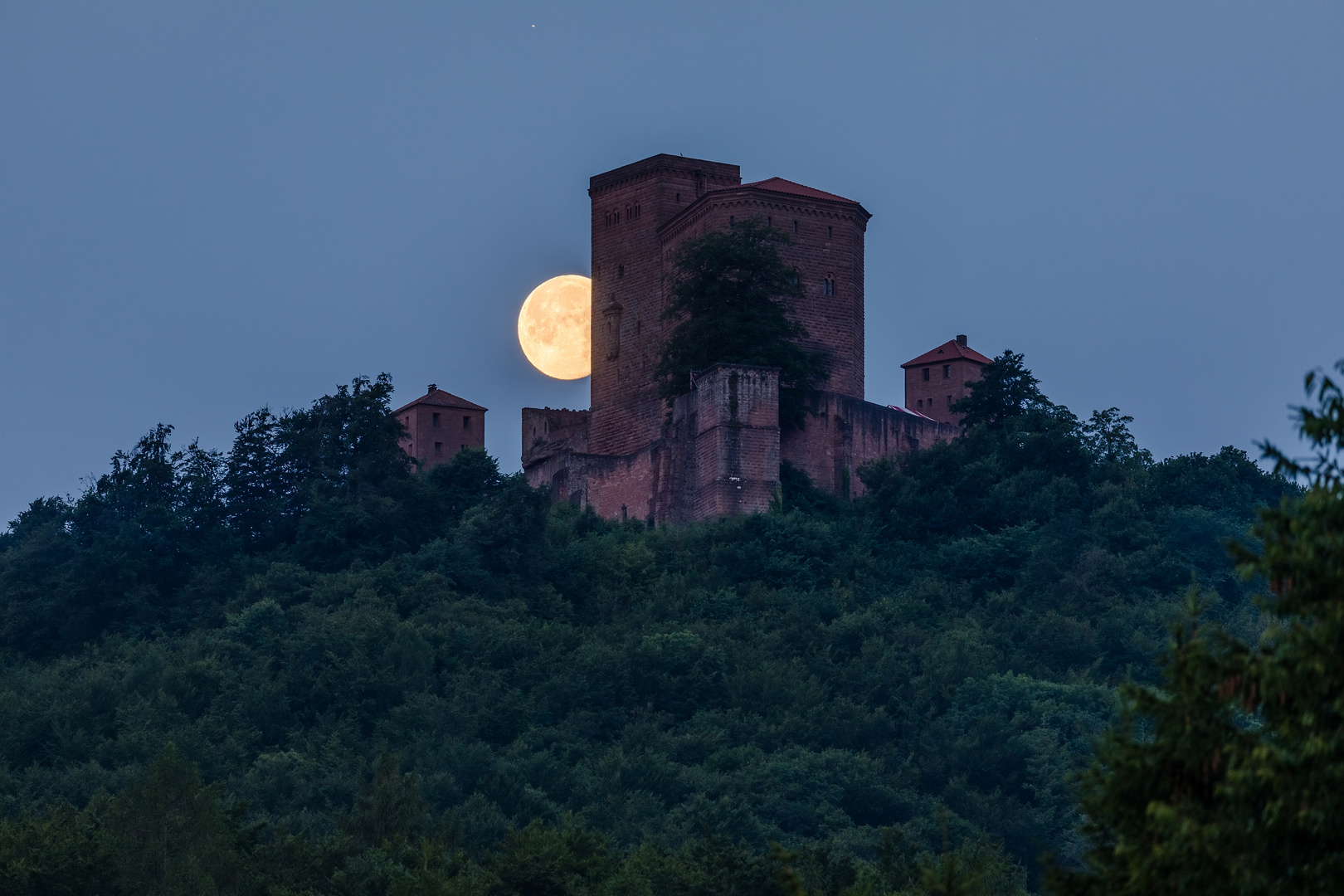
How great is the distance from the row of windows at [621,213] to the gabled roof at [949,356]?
698 inches

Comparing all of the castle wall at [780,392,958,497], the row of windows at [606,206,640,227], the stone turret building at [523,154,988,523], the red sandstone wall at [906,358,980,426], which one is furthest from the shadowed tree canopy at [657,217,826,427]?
the red sandstone wall at [906,358,980,426]

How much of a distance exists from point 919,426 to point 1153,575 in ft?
28.9

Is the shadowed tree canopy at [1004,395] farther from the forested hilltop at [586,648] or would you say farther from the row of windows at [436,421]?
the row of windows at [436,421]

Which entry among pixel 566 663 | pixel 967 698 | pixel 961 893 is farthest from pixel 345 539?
pixel 961 893

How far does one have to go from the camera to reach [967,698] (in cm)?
4809

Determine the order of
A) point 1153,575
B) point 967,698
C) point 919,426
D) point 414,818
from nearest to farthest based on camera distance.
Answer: point 414,818 → point 967,698 → point 1153,575 → point 919,426

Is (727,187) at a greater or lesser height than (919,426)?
greater

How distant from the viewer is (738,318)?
56.0m

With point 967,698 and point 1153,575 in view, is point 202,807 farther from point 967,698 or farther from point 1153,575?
point 1153,575

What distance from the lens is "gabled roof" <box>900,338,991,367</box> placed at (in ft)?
250

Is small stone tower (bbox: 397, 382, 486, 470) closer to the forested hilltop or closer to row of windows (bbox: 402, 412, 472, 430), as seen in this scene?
row of windows (bbox: 402, 412, 472, 430)

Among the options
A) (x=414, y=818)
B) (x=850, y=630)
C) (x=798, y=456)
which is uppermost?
(x=798, y=456)

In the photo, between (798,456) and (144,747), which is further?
(798,456)

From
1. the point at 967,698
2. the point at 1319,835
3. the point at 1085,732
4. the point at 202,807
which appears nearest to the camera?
the point at 1319,835
